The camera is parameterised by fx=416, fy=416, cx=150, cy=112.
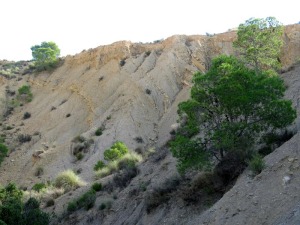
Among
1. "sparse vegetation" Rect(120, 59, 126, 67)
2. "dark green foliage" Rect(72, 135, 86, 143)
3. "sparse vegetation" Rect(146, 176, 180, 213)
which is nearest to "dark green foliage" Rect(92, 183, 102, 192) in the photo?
"sparse vegetation" Rect(146, 176, 180, 213)

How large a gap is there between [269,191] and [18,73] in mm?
49060

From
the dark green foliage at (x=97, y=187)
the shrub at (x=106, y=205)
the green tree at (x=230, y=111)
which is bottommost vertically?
the shrub at (x=106, y=205)

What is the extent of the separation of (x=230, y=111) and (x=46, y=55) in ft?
143

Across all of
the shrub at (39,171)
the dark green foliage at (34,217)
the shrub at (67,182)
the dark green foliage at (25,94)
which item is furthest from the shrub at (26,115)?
the dark green foliage at (34,217)

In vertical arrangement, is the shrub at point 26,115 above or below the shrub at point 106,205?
above

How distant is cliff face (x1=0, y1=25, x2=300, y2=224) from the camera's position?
34000 millimetres

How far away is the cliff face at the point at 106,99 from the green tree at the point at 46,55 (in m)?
1.40

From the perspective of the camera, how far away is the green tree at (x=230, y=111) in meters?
13.8

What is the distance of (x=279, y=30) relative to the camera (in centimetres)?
2800

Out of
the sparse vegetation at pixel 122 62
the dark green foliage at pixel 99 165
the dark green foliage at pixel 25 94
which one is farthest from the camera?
the dark green foliage at pixel 25 94

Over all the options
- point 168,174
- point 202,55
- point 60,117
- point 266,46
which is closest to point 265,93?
point 168,174

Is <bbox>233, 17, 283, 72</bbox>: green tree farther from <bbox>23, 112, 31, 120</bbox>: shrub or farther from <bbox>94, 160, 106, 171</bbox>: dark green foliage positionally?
<bbox>23, 112, 31, 120</bbox>: shrub

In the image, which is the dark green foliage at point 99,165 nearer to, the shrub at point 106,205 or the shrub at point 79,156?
the shrub at point 79,156

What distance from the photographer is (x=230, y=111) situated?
47.3ft
